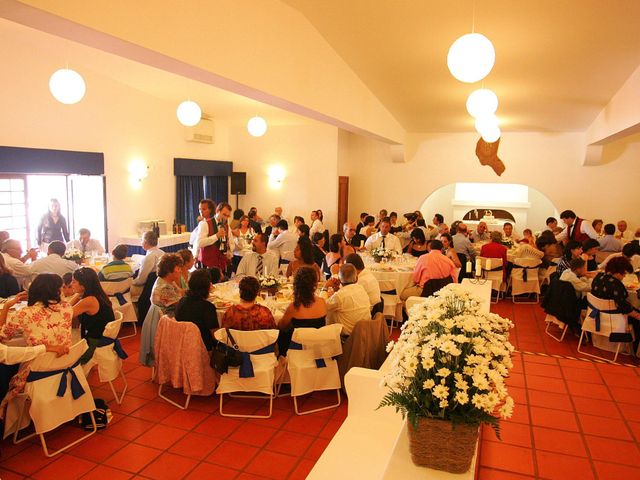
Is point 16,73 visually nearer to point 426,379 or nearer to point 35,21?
point 35,21

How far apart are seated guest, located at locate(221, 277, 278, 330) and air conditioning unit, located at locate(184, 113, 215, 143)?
7.67 meters

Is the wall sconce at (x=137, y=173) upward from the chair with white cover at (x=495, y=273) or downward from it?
upward

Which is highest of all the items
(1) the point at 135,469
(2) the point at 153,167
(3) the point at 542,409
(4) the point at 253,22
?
(4) the point at 253,22

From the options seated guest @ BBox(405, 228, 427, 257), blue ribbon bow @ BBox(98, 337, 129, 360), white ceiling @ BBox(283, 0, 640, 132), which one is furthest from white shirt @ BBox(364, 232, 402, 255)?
blue ribbon bow @ BBox(98, 337, 129, 360)

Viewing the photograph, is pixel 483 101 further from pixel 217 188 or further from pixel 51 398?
pixel 217 188

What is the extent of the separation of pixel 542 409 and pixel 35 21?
417 cm

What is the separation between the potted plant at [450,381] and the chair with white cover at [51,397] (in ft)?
9.27

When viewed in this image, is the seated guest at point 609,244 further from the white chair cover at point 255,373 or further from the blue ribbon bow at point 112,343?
the blue ribbon bow at point 112,343

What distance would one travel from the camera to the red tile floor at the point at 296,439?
3020 mm

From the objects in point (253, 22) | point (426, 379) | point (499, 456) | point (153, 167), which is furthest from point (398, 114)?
point (426, 379)

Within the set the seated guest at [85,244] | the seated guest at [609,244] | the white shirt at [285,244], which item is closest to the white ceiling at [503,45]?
the seated guest at [609,244]

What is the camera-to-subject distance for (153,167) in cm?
1026

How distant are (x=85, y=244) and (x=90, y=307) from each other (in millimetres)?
3548

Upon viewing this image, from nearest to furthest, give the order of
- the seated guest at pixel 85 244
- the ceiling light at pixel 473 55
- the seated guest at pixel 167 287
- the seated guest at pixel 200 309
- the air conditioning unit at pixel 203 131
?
the ceiling light at pixel 473 55 < the seated guest at pixel 200 309 < the seated guest at pixel 167 287 < the seated guest at pixel 85 244 < the air conditioning unit at pixel 203 131
